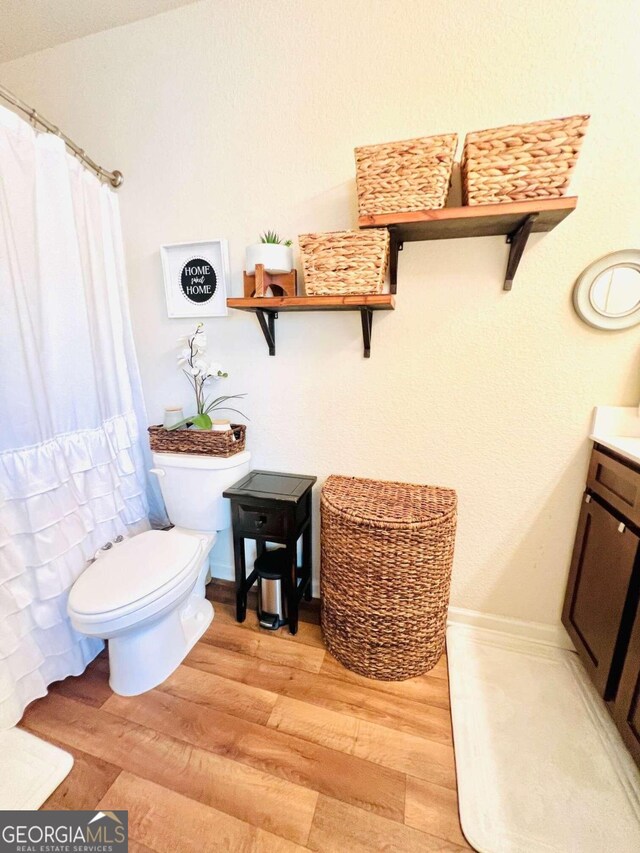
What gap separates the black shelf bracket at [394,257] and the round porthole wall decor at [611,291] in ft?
2.03

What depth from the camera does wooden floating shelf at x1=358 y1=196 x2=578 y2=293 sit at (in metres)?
0.98

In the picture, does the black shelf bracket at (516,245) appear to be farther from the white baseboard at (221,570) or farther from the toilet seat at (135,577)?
the white baseboard at (221,570)

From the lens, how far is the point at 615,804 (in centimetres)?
95

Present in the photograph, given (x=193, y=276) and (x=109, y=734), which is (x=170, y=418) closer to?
(x=193, y=276)

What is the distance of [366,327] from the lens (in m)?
1.32

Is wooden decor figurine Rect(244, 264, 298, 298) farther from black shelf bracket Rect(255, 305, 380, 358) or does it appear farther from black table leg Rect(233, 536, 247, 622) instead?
black table leg Rect(233, 536, 247, 622)

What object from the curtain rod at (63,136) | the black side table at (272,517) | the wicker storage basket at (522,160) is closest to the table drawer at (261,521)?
the black side table at (272,517)

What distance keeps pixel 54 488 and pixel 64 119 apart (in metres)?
1.71

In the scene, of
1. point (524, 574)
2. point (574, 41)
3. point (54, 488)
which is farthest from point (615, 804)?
point (574, 41)

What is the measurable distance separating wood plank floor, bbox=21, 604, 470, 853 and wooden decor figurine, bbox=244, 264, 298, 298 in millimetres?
1471

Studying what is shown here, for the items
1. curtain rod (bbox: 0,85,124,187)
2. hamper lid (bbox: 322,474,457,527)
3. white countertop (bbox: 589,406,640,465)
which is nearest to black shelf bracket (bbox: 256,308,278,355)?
hamper lid (bbox: 322,474,457,527)

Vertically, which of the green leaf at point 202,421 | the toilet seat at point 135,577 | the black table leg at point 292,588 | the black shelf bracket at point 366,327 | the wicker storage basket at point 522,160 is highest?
the wicker storage basket at point 522,160

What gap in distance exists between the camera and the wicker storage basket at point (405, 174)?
101 cm

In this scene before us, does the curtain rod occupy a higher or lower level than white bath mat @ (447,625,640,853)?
higher
